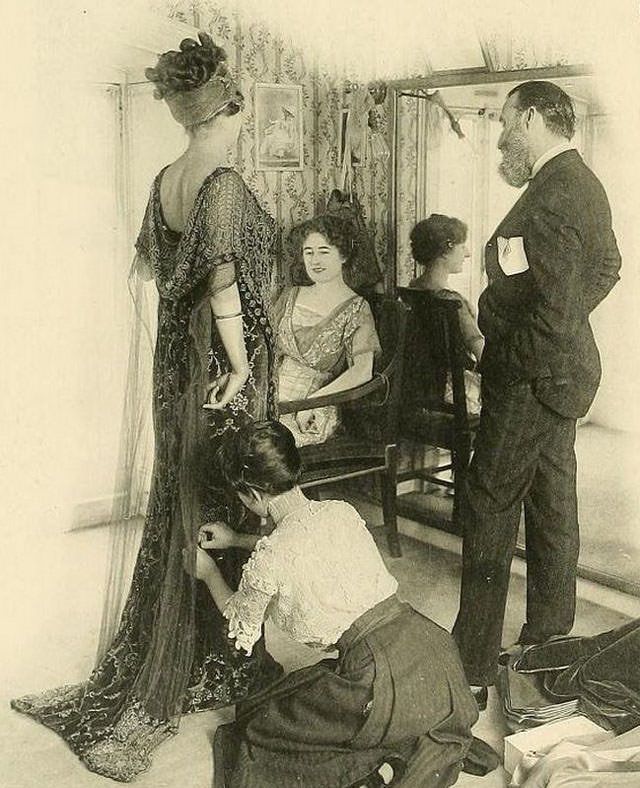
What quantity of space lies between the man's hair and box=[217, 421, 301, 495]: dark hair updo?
0.83 meters

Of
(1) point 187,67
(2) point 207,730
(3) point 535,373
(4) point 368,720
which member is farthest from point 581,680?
(1) point 187,67

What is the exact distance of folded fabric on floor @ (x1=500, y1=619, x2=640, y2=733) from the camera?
2305mm

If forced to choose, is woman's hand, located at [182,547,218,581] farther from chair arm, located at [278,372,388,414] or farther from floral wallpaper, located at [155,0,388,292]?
floral wallpaper, located at [155,0,388,292]

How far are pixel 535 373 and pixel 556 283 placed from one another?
196 mm

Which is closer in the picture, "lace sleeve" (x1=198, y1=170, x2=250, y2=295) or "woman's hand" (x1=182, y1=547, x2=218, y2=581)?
"lace sleeve" (x1=198, y1=170, x2=250, y2=295)

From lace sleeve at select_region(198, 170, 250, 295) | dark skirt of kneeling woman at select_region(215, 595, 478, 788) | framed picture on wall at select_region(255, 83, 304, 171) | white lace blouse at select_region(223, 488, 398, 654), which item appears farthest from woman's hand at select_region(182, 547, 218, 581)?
framed picture on wall at select_region(255, 83, 304, 171)

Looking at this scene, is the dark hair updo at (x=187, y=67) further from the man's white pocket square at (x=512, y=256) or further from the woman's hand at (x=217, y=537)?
the woman's hand at (x=217, y=537)

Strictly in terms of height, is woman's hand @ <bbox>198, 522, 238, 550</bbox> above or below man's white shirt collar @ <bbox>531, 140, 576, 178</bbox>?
below

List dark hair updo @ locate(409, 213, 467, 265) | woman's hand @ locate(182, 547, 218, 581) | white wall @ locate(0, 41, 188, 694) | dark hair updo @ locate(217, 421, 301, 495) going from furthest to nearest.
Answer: dark hair updo @ locate(409, 213, 467, 265) → woman's hand @ locate(182, 547, 218, 581) → dark hair updo @ locate(217, 421, 301, 495) → white wall @ locate(0, 41, 188, 694)

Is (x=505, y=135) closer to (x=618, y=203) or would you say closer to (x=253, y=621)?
(x=618, y=203)

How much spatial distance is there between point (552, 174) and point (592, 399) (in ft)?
1.57

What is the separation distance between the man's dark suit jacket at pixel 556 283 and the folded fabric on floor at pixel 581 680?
0.53m

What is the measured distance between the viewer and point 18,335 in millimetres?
2088

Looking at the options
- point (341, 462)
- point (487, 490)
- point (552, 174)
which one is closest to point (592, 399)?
point (487, 490)
